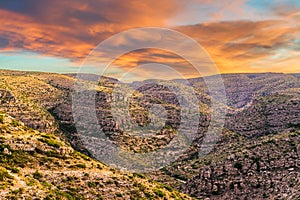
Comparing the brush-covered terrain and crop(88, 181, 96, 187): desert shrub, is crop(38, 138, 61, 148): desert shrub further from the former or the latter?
crop(88, 181, 96, 187): desert shrub

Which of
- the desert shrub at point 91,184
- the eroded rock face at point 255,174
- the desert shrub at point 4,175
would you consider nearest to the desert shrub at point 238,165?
the eroded rock face at point 255,174

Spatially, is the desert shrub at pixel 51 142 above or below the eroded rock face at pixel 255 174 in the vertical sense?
above

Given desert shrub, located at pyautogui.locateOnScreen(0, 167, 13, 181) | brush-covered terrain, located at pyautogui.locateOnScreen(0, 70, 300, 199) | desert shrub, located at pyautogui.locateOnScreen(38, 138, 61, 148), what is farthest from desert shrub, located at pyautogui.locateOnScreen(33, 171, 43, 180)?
desert shrub, located at pyautogui.locateOnScreen(38, 138, 61, 148)

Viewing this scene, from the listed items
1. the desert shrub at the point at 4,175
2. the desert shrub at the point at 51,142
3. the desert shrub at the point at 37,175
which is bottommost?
the desert shrub at the point at 37,175

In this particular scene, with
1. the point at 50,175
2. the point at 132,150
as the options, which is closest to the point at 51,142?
the point at 50,175

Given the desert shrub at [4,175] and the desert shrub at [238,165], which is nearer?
the desert shrub at [4,175]

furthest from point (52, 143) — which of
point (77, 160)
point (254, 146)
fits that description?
point (254, 146)

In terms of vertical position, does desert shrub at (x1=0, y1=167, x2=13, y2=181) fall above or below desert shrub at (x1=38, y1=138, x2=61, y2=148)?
below

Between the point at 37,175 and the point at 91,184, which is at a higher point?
the point at 37,175

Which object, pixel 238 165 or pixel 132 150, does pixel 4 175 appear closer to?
pixel 238 165

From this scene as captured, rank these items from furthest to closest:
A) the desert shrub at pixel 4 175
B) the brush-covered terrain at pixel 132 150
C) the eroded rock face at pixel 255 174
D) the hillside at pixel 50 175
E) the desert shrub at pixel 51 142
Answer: the eroded rock face at pixel 255 174, the desert shrub at pixel 51 142, the brush-covered terrain at pixel 132 150, the hillside at pixel 50 175, the desert shrub at pixel 4 175

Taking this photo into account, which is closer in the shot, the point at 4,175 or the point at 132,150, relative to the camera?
the point at 4,175

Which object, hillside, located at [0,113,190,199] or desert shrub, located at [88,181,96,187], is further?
desert shrub, located at [88,181,96,187]

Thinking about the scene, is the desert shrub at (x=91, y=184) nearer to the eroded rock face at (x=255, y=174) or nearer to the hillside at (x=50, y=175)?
the hillside at (x=50, y=175)
